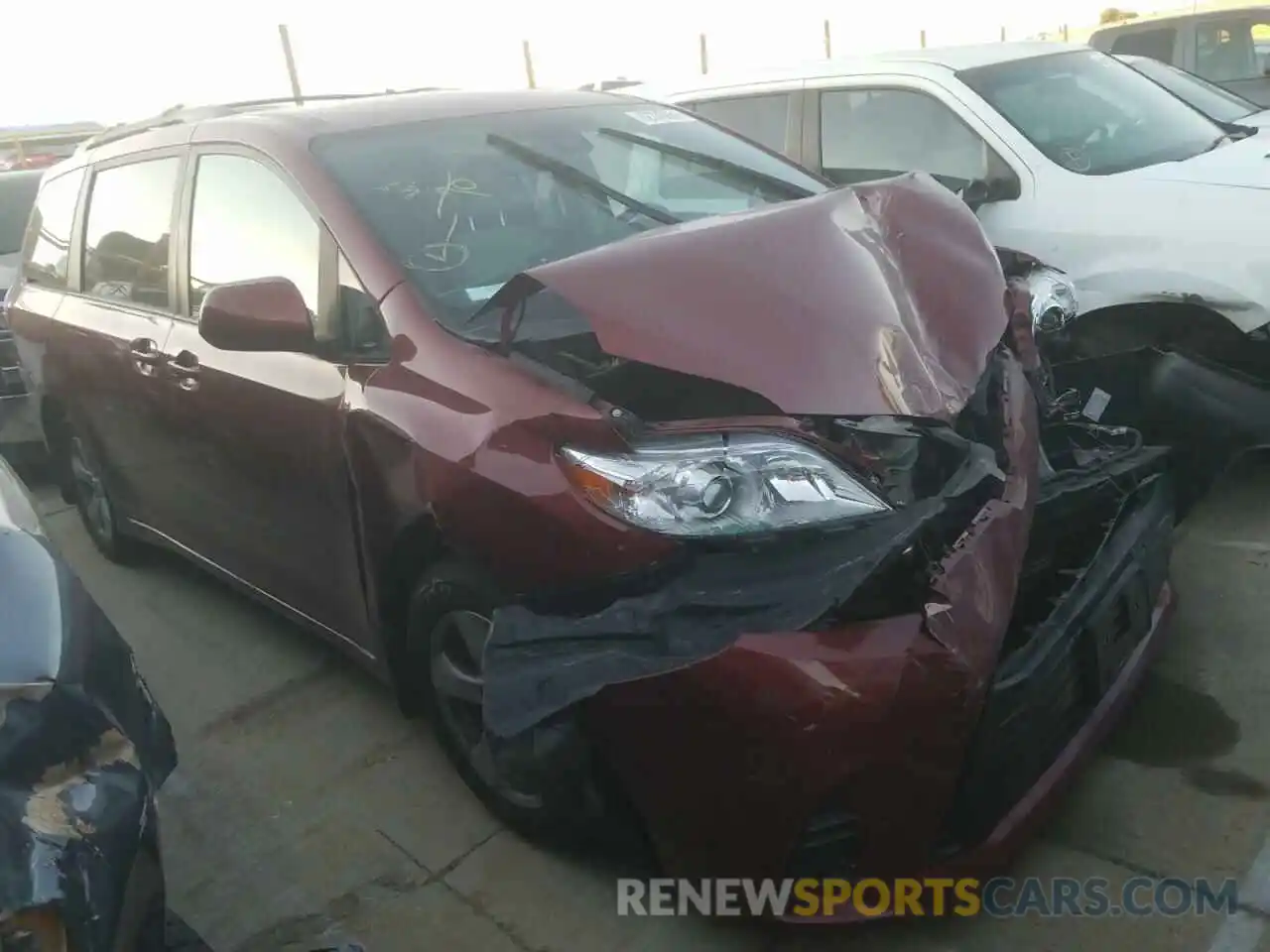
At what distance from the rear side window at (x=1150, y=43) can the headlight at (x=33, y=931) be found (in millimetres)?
9592

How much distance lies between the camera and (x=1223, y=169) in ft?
13.7

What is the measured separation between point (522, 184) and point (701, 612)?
1.52 m

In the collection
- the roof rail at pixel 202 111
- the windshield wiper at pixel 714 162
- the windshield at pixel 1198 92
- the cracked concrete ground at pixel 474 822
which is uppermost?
the roof rail at pixel 202 111

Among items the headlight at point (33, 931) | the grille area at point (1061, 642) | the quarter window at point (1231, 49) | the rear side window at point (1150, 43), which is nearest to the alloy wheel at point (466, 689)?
the grille area at point (1061, 642)

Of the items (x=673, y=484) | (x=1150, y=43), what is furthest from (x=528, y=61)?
(x=673, y=484)

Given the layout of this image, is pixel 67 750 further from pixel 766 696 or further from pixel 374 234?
pixel 374 234

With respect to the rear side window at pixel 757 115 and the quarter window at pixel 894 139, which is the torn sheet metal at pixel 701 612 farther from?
the rear side window at pixel 757 115

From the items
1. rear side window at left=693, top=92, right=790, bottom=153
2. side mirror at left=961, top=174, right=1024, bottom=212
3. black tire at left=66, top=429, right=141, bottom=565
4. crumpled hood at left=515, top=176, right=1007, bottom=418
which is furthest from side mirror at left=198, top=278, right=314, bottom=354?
rear side window at left=693, top=92, right=790, bottom=153

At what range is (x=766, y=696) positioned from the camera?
2018mm

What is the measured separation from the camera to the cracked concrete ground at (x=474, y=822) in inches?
98.3

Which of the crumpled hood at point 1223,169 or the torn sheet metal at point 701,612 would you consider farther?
the crumpled hood at point 1223,169

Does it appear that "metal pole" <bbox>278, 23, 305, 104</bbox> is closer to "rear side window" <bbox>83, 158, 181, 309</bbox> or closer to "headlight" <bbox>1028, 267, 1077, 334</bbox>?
"rear side window" <bbox>83, 158, 181, 309</bbox>

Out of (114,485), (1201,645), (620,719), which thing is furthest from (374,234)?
(1201,645)

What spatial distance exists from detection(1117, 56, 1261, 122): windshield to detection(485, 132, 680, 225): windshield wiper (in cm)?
354
